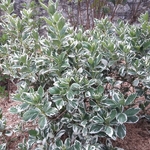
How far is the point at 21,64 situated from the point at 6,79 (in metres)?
1.57

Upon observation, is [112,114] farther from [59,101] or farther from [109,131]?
[59,101]

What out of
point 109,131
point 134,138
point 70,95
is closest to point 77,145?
point 109,131

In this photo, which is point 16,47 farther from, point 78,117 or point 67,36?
point 78,117

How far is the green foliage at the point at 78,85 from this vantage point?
1822 mm

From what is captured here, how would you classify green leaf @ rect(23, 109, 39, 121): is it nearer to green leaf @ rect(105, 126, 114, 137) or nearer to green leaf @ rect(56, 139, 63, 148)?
green leaf @ rect(56, 139, 63, 148)

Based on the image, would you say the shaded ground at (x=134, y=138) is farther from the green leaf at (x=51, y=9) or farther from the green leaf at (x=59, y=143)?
the green leaf at (x=51, y=9)

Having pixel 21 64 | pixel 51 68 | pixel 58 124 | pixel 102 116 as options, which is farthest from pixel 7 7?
pixel 102 116

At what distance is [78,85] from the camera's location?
1796mm

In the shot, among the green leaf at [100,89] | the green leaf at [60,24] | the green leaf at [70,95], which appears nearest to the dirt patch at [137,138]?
the green leaf at [100,89]

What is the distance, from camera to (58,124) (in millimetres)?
2037

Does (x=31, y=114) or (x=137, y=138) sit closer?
(x=31, y=114)

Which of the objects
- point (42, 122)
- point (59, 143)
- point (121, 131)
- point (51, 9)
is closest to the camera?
point (42, 122)

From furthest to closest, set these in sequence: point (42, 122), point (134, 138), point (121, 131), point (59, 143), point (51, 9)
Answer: point (134, 138) → point (51, 9) → point (59, 143) → point (121, 131) → point (42, 122)

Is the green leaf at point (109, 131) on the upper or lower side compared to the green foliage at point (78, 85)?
lower
